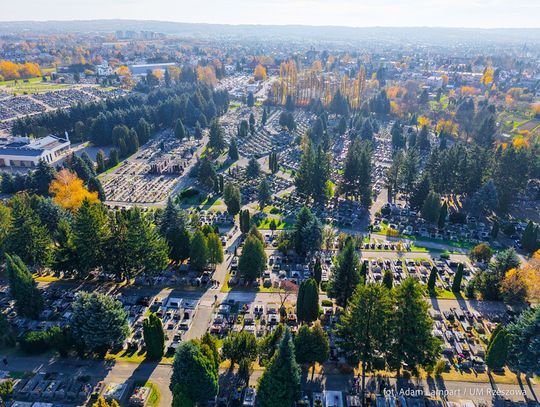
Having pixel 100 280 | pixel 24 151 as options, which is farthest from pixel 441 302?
pixel 24 151

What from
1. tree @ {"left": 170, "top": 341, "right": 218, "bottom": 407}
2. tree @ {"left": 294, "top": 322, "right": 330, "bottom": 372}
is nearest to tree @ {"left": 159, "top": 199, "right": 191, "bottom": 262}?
tree @ {"left": 170, "top": 341, "right": 218, "bottom": 407}

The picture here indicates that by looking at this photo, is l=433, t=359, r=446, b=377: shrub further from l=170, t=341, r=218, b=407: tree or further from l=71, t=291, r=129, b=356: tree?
l=71, t=291, r=129, b=356: tree

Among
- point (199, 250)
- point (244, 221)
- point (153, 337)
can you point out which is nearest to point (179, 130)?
point (244, 221)

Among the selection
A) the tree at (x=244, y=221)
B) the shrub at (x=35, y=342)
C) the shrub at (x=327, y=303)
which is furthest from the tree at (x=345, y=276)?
the shrub at (x=35, y=342)

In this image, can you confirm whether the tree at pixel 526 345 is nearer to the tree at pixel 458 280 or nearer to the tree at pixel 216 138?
the tree at pixel 458 280

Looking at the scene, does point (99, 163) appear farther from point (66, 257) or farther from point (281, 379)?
point (281, 379)

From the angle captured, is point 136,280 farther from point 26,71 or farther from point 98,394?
point 26,71
